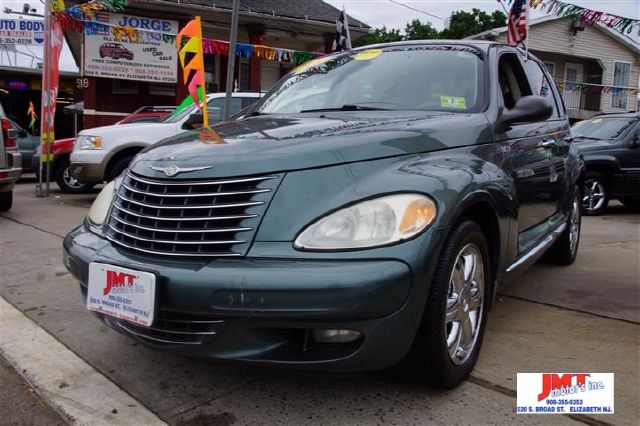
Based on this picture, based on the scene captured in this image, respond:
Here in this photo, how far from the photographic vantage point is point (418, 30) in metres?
38.0

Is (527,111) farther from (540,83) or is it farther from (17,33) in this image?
(17,33)

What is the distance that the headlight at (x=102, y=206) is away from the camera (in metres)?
2.89

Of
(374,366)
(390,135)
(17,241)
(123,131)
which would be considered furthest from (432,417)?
(123,131)

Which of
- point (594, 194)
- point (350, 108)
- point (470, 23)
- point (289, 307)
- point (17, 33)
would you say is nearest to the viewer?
point (289, 307)

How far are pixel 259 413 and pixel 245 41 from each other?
15.6m

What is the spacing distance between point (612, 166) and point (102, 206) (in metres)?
8.32

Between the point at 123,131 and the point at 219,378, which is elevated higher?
the point at 123,131

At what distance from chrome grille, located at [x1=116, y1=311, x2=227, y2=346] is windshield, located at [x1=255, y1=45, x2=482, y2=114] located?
167 cm

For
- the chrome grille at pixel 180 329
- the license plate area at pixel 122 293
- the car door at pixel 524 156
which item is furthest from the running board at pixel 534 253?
the license plate area at pixel 122 293

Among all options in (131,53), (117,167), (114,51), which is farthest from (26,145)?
(117,167)

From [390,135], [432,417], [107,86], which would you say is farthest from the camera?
[107,86]

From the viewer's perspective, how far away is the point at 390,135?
255cm

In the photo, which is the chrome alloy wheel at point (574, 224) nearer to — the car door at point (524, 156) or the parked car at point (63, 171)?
the car door at point (524, 156)

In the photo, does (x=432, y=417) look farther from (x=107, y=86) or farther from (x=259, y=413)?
(x=107, y=86)
